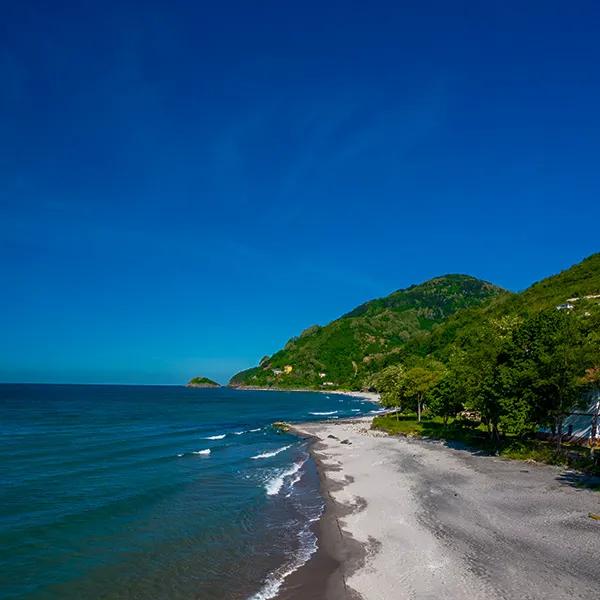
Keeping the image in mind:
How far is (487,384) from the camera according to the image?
1655 inches

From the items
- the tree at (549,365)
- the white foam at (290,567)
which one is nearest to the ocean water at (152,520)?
the white foam at (290,567)

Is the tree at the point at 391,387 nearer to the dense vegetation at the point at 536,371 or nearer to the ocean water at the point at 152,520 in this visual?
the ocean water at the point at 152,520

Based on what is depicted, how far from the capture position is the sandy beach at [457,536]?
16.6 metres

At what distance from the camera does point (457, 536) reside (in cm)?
2150

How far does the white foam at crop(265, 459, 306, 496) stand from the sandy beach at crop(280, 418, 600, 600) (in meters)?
3.83

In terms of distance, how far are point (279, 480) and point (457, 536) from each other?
2049 cm

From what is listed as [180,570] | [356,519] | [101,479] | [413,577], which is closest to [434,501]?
[356,519]

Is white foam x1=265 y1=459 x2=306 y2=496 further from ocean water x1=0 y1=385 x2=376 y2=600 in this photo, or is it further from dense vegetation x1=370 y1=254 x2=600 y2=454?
dense vegetation x1=370 y1=254 x2=600 y2=454

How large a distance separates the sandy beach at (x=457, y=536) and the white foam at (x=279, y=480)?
3828mm

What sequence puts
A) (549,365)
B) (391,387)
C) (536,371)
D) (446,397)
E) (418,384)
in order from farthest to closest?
1. (391,387)
2. (418,384)
3. (446,397)
4. (536,371)
5. (549,365)

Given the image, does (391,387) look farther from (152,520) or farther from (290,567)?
A: (290,567)

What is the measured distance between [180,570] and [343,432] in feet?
185

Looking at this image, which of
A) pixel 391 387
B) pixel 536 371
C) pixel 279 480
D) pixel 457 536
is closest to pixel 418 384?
pixel 391 387

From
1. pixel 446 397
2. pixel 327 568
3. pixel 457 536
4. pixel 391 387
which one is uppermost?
pixel 391 387
